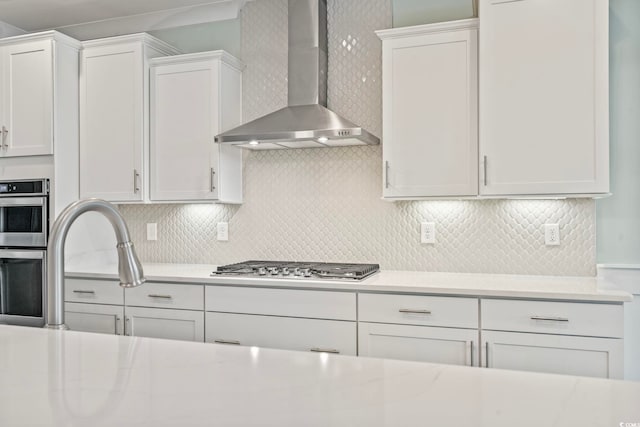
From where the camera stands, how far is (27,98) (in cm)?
339

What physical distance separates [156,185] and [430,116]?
1.81 metres

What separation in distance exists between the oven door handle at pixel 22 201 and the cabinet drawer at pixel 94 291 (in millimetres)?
544

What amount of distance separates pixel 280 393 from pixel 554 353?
1910 mm

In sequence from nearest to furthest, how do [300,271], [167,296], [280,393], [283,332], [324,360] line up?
[280,393], [324,360], [283,332], [300,271], [167,296]

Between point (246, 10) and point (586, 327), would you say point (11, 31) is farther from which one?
point (586, 327)

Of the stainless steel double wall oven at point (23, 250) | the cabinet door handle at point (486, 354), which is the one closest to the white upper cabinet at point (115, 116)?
the stainless steel double wall oven at point (23, 250)

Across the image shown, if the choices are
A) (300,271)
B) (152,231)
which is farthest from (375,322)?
(152,231)

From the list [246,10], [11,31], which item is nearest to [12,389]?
[246,10]

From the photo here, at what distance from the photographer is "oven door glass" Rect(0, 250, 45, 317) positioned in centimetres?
328

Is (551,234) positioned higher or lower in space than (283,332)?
higher

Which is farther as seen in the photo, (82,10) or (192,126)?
(82,10)

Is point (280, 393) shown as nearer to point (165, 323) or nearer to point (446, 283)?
point (446, 283)

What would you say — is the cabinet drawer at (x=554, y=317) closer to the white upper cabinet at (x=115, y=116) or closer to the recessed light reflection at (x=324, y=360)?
the recessed light reflection at (x=324, y=360)

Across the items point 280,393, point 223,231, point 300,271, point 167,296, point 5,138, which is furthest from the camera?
point 223,231
